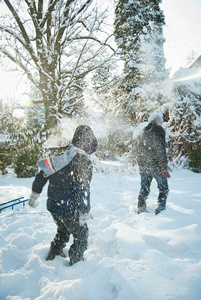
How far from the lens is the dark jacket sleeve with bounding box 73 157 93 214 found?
67.0 inches

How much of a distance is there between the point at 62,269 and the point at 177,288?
43.9 inches

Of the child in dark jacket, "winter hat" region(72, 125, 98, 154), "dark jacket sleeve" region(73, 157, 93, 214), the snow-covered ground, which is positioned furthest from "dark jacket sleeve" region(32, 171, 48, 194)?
the snow-covered ground

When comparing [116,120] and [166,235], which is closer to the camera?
[166,235]

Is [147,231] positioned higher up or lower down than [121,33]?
lower down

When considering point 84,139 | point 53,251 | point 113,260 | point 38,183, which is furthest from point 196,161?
point 38,183

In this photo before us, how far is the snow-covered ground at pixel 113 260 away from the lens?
1.36 meters

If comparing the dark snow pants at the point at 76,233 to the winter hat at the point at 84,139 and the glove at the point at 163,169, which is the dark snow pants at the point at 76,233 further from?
the glove at the point at 163,169

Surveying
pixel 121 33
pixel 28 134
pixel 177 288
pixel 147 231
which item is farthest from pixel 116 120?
pixel 177 288

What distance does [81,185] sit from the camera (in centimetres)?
176

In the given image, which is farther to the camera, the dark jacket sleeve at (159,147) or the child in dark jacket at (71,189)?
the dark jacket sleeve at (159,147)

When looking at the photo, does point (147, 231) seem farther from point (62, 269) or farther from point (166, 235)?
point (62, 269)

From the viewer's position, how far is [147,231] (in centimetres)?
226

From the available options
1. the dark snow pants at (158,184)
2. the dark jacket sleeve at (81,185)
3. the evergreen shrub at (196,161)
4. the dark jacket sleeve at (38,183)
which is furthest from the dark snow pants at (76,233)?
the evergreen shrub at (196,161)

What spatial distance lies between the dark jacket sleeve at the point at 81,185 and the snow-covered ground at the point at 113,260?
24.3 inches
